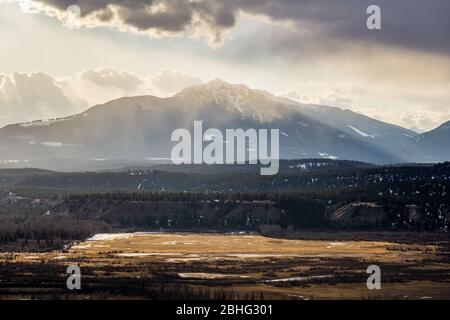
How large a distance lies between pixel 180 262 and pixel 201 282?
2646 cm

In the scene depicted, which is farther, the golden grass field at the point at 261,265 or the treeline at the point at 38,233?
the treeline at the point at 38,233

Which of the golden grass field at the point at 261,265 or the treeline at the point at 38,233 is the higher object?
the treeline at the point at 38,233

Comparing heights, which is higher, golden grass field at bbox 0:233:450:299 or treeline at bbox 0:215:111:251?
treeline at bbox 0:215:111:251

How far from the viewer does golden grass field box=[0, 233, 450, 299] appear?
106m

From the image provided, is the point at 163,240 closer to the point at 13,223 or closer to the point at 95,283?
the point at 13,223

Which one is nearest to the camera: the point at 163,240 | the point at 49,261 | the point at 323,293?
the point at 323,293

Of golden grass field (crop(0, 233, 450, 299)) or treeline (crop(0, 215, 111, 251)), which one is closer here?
golden grass field (crop(0, 233, 450, 299))

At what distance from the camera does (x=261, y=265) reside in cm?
13488

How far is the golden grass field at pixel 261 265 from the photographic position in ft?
347

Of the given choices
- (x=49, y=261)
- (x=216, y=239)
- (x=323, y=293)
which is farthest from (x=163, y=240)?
(x=323, y=293)
